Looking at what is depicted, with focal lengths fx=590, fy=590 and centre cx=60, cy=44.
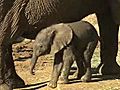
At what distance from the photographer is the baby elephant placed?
639 centimetres

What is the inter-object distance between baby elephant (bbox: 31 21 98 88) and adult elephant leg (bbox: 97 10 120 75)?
0.63 meters

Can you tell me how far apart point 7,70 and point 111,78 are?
1235 millimetres

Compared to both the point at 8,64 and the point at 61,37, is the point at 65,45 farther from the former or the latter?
the point at 8,64

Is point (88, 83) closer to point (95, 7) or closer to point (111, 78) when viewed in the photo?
point (111, 78)

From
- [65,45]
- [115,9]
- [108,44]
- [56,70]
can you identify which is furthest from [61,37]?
[108,44]

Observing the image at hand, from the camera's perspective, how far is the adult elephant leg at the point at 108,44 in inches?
285

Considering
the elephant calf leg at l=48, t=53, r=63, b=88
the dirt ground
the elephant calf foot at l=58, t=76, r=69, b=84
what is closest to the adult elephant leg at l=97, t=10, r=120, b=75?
the dirt ground

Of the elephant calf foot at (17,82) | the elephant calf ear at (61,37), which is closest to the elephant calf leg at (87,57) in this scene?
the elephant calf ear at (61,37)

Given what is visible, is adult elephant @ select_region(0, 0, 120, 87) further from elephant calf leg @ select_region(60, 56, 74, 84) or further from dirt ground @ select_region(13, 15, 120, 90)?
elephant calf leg @ select_region(60, 56, 74, 84)

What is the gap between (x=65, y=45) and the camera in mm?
6406

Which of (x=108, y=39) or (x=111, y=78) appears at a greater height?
(x=108, y=39)

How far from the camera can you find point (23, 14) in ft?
21.0

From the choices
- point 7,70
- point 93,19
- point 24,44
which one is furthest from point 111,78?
point 93,19

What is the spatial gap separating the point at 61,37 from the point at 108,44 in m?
1.04
